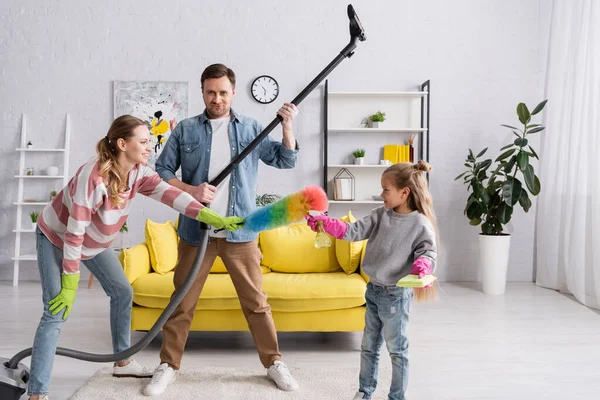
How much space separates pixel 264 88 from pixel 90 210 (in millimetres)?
3347

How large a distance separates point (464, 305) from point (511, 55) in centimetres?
242

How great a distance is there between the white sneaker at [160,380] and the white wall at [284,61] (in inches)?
112

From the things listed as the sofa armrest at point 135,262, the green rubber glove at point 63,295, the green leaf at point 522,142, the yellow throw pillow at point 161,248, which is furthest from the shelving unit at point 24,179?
the green leaf at point 522,142

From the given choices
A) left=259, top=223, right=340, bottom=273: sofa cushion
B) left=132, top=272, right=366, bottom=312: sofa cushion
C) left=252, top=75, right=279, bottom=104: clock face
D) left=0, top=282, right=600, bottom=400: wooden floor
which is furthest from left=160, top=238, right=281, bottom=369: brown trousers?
left=252, top=75, right=279, bottom=104: clock face

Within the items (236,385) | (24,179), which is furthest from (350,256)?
(24,179)

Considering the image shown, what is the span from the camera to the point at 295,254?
→ 3.75 m

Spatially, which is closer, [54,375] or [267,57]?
[54,375]

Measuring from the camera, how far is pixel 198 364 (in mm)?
3125

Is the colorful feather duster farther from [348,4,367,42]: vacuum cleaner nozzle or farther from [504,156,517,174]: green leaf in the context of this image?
[504,156,517,174]: green leaf

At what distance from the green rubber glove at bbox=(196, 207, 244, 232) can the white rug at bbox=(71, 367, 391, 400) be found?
2.60ft

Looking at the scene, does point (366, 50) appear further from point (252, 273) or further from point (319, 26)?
point (252, 273)

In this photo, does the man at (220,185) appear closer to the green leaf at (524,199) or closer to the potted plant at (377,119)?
the potted plant at (377,119)

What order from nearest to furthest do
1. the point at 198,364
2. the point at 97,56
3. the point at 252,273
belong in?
the point at 252,273 → the point at 198,364 → the point at 97,56

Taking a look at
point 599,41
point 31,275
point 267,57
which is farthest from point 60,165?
point 599,41
